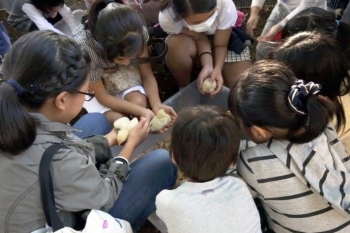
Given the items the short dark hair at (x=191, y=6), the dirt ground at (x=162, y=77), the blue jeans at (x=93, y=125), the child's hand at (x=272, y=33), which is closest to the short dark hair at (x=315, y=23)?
the child's hand at (x=272, y=33)

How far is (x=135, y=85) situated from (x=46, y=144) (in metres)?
0.73

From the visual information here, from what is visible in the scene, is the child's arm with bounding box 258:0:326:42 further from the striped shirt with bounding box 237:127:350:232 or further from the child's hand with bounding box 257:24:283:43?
the striped shirt with bounding box 237:127:350:232

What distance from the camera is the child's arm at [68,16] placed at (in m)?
1.87

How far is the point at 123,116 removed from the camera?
4.88ft

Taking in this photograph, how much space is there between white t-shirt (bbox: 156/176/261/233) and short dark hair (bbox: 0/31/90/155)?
0.36 m

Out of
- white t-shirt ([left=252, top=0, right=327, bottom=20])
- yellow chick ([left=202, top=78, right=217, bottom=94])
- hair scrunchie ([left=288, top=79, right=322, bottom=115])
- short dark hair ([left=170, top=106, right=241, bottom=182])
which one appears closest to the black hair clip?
short dark hair ([left=170, top=106, right=241, bottom=182])

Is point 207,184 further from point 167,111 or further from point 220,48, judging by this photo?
point 220,48

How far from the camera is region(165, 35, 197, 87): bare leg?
1.58 metres

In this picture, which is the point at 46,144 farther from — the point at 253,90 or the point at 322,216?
the point at 322,216

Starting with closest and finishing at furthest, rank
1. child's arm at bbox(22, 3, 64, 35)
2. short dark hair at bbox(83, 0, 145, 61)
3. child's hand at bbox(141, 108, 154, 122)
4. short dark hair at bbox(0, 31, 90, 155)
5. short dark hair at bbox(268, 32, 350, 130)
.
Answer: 1. short dark hair at bbox(0, 31, 90, 155)
2. short dark hair at bbox(268, 32, 350, 130)
3. short dark hair at bbox(83, 0, 145, 61)
4. child's hand at bbox(141, 108, 154, 122)
5. child's arm at bbox(22, 3, 64, 35)

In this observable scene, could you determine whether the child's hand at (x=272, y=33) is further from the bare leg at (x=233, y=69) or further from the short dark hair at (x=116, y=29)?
the short dark hair at (x=116, y=29)

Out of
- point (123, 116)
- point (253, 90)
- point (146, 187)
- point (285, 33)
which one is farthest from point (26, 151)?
point (285, 33)

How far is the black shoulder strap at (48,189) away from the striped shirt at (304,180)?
0.47 m

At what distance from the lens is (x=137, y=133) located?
126 centimetres
